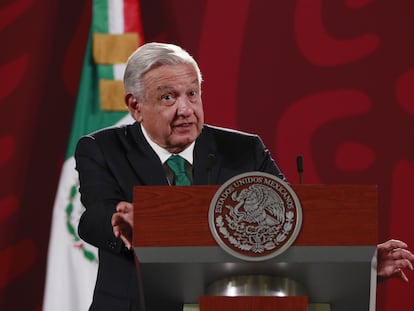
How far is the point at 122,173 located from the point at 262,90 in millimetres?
1880

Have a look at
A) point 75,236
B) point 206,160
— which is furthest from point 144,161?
point 75,236

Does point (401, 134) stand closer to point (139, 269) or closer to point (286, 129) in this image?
point (286, 129)

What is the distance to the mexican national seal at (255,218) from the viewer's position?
6.78 feet

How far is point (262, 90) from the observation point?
4.48 m

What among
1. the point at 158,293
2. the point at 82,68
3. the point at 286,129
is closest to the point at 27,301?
the point at 82,68

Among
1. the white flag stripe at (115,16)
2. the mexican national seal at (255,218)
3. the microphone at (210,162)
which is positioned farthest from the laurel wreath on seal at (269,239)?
the white flag stripe at (115,16)

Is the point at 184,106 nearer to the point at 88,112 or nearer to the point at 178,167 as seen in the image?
the point at 178,167

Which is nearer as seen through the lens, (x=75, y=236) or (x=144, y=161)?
(x=144, y=161)

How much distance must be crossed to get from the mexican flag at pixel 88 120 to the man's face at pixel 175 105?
152cm

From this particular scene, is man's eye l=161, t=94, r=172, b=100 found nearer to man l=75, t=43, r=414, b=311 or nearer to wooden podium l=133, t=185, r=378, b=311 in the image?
man l=75, t=43, r=414, b=311

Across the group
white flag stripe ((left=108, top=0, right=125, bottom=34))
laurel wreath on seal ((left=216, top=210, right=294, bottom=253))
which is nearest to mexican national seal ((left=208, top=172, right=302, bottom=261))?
laurel wreath on seal ((left=216, top=210, right=294, bottom=253))

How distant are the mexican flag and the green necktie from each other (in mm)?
1582

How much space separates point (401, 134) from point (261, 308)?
2.50 m

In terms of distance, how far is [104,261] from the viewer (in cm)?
262
